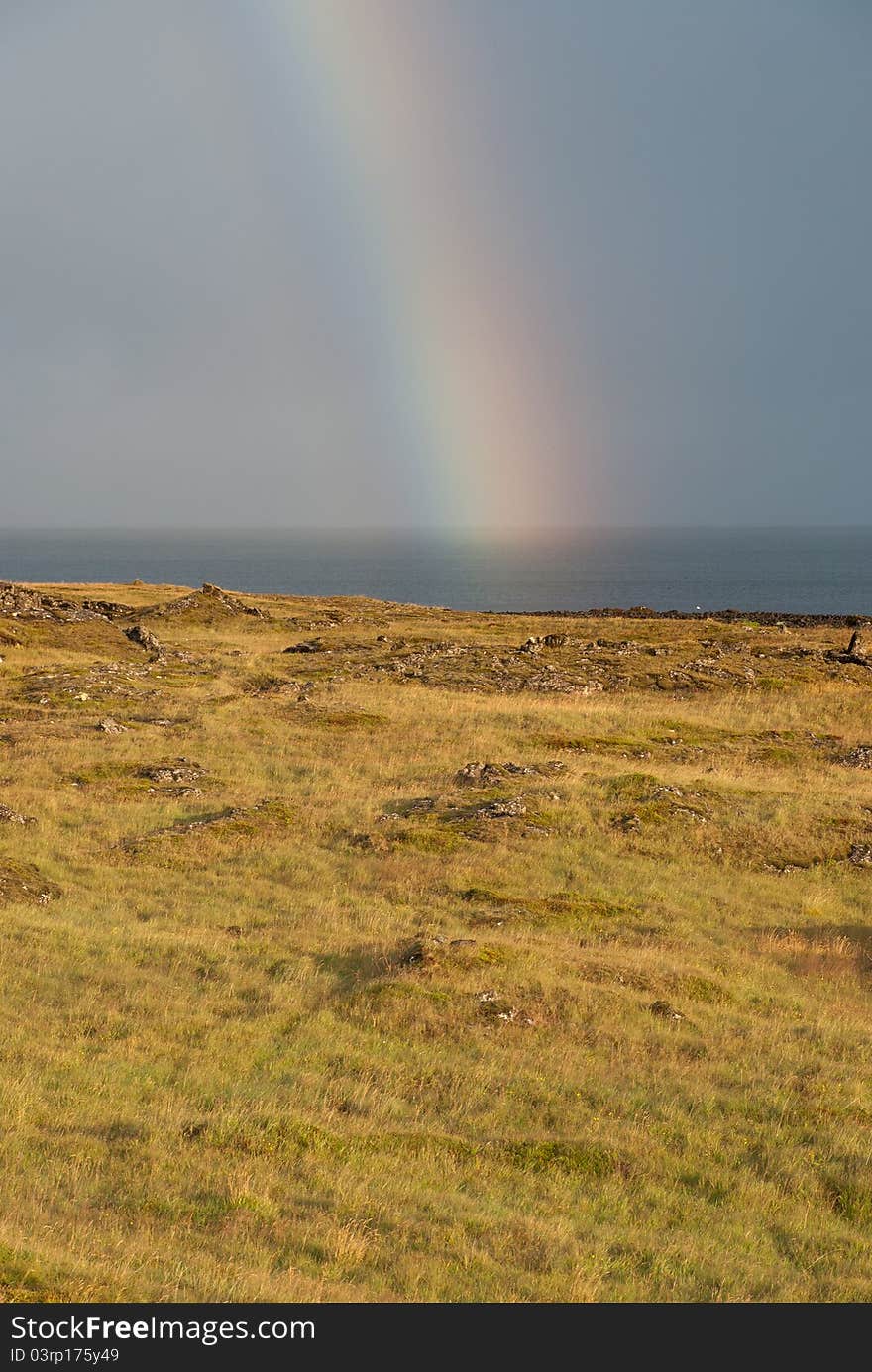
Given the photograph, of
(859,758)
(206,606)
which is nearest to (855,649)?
(859,758)

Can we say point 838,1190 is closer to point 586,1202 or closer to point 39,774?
point 586,1202

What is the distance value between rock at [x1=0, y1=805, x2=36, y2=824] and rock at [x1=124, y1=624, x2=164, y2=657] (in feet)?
121

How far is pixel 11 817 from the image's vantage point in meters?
31.1

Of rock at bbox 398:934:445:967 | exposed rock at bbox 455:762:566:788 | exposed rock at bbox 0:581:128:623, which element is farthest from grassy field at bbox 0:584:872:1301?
exposed rock at bbox 0:581:128:623

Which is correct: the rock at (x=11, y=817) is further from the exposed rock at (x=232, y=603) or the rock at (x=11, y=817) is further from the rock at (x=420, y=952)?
the exposed rock at (x=232, y=603)

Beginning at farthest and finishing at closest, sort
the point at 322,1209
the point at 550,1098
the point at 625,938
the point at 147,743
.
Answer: the point at 147,743 < the point at 625,938 < the point at 550,1098 < the point at 322,1209

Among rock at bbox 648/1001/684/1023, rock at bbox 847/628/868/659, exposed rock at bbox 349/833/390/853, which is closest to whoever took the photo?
rock at bbox 648/1001/684/1023

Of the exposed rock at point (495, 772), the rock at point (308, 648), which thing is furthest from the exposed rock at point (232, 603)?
the exposed rock at point (495, 772)

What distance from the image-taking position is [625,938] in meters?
25.6

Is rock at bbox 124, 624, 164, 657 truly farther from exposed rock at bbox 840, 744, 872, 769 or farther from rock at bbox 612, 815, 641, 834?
exposed rock at bbox 840, 744, 872, 769

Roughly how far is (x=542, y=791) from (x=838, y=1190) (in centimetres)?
2320

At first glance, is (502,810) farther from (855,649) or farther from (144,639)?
(855,649)

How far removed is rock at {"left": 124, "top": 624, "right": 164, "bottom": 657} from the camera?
69250 mm
